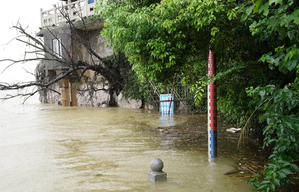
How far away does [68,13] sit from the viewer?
67.1 ft

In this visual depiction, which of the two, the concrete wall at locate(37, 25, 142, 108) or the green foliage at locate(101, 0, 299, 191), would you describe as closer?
the green foliage at locate(101, 0, 299, 191)

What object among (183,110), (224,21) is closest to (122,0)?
(224,21)

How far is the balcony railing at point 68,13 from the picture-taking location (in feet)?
66.6

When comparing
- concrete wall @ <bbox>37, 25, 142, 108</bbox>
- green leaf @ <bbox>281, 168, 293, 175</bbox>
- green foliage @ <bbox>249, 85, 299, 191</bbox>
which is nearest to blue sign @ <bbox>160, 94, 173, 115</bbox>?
concrete wall @ <bbox>37, 25, 142, 108</bbox>

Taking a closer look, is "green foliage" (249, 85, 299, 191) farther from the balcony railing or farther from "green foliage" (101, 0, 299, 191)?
the balcony railing

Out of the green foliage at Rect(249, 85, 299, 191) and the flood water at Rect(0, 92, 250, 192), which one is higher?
the green foliage at Rect(249, 85, 299, 191)

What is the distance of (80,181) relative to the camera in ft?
15.9

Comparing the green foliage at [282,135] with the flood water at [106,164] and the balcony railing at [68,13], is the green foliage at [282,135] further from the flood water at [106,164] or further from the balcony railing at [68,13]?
the balcony railing at [68,13]

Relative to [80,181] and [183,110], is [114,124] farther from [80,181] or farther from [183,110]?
[80,181]

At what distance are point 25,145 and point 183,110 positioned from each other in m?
8.36

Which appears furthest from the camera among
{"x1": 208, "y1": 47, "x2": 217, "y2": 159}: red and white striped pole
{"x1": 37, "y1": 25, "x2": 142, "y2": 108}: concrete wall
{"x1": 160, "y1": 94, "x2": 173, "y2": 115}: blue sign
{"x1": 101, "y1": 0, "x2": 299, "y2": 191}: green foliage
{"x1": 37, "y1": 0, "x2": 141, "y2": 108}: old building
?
{"x1": 37, "y1": 25, "x2": 142, "y2": 108}: concrete wall

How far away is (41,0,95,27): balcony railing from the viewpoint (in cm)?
2031

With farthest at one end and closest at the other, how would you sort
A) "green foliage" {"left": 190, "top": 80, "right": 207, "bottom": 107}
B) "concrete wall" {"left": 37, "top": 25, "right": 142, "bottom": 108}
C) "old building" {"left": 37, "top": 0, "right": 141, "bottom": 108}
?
"concrete wall" {"left": 37, "top": 25, "right": 142, "bottom": 108}
"old building" {"left": 37, "top": 0, "right": 141, "bottom": 108}
"green foliage" {"left": 190, "top": 80, "right": 207, "bottom": 107}

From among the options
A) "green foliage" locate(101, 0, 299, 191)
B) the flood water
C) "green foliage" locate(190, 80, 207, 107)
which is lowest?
the flood water
